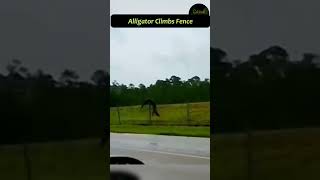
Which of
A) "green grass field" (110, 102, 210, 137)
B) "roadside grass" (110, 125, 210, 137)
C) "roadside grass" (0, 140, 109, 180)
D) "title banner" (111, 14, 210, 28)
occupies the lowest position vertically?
"roadside grass" (0, 140, 109, 180)

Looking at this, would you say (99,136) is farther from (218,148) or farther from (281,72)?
(281,72)

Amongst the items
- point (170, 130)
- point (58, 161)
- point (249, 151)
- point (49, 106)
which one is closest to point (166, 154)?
point (170, 130)

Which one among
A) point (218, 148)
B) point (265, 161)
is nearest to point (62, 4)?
point (218, 148)

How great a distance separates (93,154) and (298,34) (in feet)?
4.65

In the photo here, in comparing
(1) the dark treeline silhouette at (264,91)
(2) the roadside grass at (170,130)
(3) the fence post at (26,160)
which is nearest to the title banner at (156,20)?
(1) the dark treeline silhouette at (264,91)

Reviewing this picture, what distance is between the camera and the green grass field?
254 cm

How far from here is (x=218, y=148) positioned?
252 cm

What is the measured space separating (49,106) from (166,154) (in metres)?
0.77

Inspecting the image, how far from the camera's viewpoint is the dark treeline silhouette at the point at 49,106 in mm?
2482

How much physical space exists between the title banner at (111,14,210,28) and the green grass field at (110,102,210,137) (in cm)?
49

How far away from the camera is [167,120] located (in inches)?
101

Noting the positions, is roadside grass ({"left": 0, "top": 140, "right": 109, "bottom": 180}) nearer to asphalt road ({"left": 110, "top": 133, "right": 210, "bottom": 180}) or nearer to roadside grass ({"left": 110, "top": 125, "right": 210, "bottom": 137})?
asphalt road ({"left": 110, "top": 133, "right": 210, "bottom": 180})

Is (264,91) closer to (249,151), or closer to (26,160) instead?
(249,151)

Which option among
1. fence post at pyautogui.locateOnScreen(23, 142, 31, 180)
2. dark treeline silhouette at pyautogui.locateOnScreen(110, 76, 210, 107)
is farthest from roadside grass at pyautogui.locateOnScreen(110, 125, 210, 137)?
fence post at pyautogui.locateOnScreen(23, 142, 31, 180)
